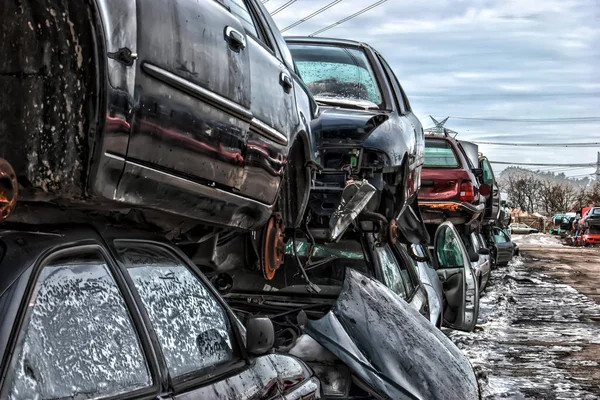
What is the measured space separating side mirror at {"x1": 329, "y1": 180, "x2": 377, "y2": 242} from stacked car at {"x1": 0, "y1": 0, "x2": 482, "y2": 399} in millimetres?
16

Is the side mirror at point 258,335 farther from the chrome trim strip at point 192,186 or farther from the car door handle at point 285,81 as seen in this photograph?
the car door handle at point 285,81

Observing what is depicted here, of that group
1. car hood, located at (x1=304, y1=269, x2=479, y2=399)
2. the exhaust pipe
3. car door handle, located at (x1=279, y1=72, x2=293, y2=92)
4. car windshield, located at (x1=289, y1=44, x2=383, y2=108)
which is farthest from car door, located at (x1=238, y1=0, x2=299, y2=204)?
car windshield, located at (x1=289, y1=44, x2=383, y2=108)

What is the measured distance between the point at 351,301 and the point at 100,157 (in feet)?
7.77

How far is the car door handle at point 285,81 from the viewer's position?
5.46 m

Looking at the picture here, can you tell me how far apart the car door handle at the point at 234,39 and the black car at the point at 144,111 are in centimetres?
1

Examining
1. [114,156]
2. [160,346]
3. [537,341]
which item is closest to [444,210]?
[537,341]

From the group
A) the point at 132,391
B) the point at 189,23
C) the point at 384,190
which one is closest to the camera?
the point at 132,391

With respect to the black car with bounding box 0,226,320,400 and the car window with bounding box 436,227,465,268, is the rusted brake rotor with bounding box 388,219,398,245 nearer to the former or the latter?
the car window with bounding box 436,227,465,268

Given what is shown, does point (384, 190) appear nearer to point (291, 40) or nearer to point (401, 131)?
point (401, 131)

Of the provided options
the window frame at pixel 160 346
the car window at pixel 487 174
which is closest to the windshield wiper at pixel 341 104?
the window frame at pixel 160 346

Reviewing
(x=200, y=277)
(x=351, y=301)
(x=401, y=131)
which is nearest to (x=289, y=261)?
(x=351, y=301)

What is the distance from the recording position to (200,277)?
3.60m

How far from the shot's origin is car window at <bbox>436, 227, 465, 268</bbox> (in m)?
9.49

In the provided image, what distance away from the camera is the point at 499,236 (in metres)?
28.6
